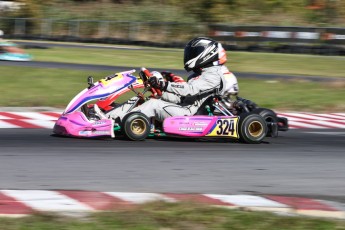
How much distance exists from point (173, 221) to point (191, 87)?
407cm

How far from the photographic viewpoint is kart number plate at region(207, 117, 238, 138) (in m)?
8.48

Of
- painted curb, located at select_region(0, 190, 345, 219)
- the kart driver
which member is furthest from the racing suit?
painted curb, located at select_region(0, 190, 345, 219)

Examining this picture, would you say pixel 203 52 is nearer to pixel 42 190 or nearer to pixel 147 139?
pixel 147 139

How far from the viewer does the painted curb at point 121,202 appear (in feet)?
16.6

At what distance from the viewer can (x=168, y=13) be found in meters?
33.7

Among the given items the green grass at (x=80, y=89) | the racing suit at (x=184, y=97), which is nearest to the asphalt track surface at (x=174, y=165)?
the racing suit at (x=184, y=97)

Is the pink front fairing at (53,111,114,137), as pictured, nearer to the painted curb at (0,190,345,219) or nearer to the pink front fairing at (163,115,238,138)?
the pink front fairing at (163,115,238,138)

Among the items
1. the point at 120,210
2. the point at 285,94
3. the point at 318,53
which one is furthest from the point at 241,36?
A: the point at 120,210

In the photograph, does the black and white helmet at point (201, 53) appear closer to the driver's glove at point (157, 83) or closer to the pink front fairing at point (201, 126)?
the driver's glove at point (157, 83)

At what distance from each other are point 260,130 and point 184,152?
1.25 meters

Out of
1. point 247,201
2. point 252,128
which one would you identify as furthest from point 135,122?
point 247,201

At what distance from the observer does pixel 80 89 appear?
13969mm

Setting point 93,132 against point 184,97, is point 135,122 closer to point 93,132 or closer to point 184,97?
point 93,132

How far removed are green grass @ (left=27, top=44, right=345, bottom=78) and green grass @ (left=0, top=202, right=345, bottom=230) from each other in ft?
50.0
